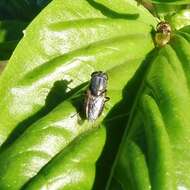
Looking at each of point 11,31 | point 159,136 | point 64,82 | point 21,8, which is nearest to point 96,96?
point 64,82

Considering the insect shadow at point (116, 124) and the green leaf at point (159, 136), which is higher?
the green leaf at point (159, 136)

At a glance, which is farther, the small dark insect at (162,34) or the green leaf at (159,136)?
the small dark insect at (162,34)

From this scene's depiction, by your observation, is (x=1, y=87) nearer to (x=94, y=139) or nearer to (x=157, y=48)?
(x=94, y=139)

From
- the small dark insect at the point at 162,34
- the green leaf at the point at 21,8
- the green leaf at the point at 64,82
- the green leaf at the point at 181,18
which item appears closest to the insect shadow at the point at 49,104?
the green leaf at the point at 64,82

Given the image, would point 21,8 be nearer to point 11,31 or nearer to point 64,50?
point 11,31

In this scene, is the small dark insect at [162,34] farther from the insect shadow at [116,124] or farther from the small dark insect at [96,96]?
the small dark insect at [96,96]

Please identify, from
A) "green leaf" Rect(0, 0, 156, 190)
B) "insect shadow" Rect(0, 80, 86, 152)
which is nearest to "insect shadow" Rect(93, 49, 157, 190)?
"green leaf" Rect(0, 0, 156, 190)
